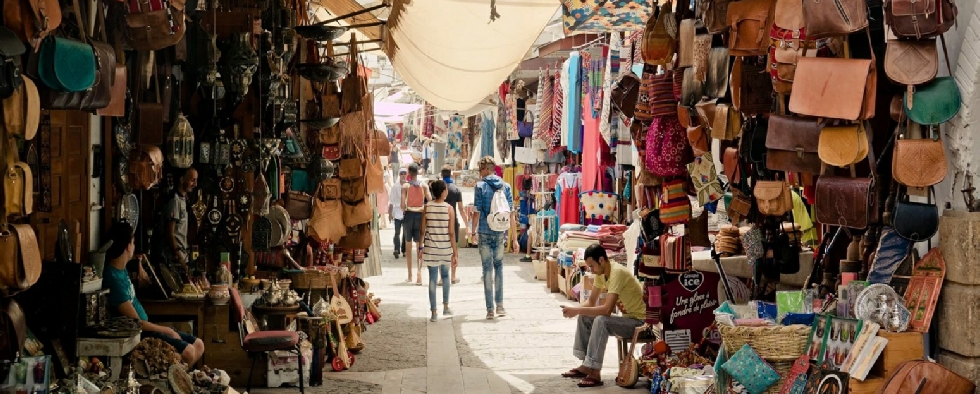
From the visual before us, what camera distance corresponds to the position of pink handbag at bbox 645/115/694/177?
7480 mm

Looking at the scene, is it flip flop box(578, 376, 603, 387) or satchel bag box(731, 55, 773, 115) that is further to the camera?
flip flop box(578, 376, 603, 387)

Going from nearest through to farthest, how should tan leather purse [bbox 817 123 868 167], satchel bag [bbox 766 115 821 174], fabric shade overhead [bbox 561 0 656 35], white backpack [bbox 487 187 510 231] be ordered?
1. tan leather purse [bbox 817 123 868 167]
2. satchel bag [bbox 766 115 821 174]
3. fabric shade overhead [bbox 561 0 656 35]
4. white backpack [bbox 487 187 510 231]

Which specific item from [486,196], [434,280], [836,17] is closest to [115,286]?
[836,17]

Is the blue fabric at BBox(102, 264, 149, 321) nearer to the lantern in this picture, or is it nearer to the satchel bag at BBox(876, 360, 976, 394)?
the lantern

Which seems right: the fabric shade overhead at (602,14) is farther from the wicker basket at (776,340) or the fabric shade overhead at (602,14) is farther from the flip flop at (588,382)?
the wicker basket at (776,340)

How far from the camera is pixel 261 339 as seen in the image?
24.2 feet

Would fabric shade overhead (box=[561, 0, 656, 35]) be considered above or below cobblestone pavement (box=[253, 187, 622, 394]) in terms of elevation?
above

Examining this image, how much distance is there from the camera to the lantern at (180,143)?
7191 mm

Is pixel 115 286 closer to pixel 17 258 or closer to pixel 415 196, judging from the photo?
pixel 17 258

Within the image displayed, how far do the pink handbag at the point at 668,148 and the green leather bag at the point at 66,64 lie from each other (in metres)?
4.11

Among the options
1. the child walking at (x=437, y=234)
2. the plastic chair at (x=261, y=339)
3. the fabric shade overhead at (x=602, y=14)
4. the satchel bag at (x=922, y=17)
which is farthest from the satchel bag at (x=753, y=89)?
the child walking at (x=437, y=234)

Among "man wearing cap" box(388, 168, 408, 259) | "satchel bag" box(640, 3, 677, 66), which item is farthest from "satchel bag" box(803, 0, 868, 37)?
"man wearing cap" box(388, 168, 408, 259)

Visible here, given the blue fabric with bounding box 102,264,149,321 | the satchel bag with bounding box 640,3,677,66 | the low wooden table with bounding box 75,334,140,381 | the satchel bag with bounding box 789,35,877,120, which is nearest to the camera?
the satchel bag with bounding box 789,35,877,120

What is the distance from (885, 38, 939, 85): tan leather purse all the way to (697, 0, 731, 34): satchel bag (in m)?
1.49
